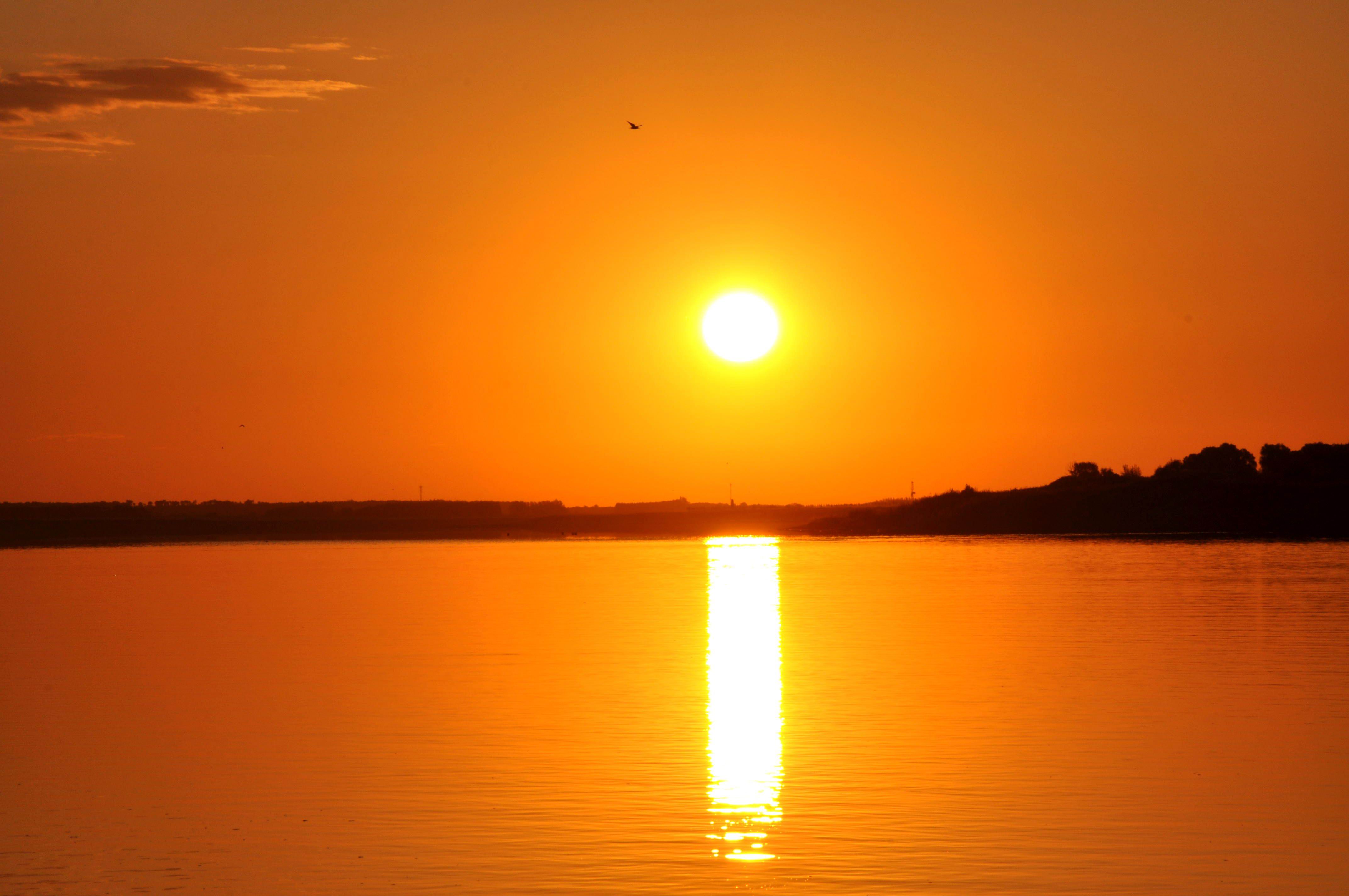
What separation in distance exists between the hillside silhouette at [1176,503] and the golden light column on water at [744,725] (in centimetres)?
10869

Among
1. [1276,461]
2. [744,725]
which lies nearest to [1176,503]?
[1276,461]

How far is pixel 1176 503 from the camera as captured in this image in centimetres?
16062

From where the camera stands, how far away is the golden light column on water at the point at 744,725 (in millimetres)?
19422

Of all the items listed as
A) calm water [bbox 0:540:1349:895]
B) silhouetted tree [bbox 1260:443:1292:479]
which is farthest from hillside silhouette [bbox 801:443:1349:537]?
calm water [bbox 0:540:1349:895]

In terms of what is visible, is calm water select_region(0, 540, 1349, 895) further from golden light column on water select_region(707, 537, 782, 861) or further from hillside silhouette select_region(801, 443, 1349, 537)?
hillside silhouette select_region(801, 443, 1349, 537)

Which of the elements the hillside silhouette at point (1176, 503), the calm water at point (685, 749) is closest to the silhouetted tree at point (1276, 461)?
the hillside silhouette at point (1176, 503)

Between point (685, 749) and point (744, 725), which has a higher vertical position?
point (744, 725)

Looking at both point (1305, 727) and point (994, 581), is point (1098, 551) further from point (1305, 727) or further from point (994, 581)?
point (1305, 727)

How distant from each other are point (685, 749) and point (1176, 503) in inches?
5749

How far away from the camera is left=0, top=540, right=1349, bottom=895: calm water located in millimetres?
17547

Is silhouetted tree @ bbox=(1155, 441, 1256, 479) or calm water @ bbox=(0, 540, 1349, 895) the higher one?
silhouetted tree @ bbox=(1155, 441, 1256, 479)

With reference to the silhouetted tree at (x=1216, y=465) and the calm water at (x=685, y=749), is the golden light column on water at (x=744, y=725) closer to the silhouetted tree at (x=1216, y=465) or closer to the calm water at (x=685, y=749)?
the calm water at (x=685, y=749)

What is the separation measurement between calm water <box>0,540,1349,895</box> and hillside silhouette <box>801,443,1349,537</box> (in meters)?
103

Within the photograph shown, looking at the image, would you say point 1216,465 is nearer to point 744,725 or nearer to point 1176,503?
point 1176,503
